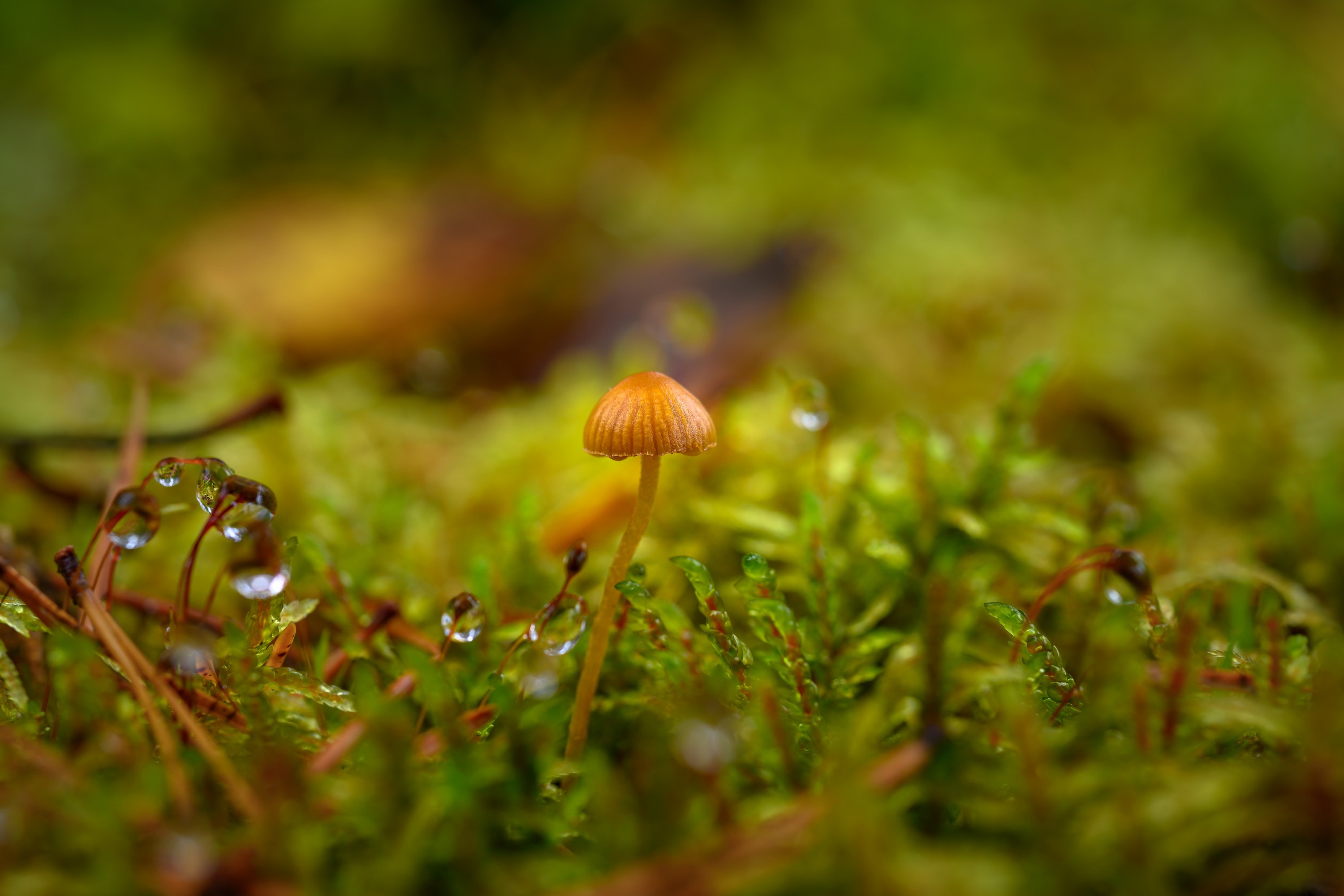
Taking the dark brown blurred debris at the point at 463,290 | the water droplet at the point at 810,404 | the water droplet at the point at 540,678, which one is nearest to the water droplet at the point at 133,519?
the water droplet at the point at 540,678

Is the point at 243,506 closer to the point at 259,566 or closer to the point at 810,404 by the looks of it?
the point at 259,566

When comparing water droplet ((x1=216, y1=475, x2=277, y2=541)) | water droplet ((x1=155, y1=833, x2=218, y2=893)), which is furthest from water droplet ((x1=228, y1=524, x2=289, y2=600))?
water droplet ((x1=155, y1=833, x2=218, y2=893))

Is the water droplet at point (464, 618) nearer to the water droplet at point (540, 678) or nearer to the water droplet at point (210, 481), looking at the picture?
the water droplet at point (540, 678)

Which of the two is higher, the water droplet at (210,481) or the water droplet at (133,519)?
the water droplet at (210,481)

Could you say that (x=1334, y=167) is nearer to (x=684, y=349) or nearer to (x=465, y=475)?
(x=684, y=349)

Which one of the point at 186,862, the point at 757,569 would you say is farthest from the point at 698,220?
the point at 186,862

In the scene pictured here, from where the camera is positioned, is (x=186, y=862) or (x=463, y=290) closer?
(x=186, y=862)
